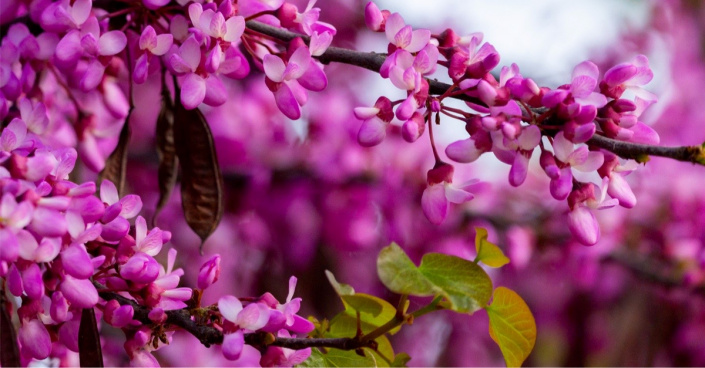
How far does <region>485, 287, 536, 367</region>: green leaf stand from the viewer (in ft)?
2.06

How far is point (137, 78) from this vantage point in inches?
25.2

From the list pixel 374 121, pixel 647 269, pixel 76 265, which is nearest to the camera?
pixel 76 265

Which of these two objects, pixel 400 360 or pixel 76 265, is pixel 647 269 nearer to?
pixel 400 360

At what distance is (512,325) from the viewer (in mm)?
632

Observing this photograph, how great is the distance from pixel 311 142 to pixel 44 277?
96cm

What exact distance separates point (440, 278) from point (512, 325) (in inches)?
3.8

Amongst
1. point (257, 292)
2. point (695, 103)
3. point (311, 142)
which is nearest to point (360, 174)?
point (311, 142)

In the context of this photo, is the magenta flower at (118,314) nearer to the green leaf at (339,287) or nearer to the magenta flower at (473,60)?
the green leaf at (339,287)

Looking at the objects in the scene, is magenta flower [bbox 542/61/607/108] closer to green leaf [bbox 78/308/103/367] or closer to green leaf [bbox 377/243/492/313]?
green leaf [bbox 377/243/492/313]

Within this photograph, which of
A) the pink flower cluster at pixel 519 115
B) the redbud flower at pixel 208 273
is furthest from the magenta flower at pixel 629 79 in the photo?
the redbud flower at pixel 208 273

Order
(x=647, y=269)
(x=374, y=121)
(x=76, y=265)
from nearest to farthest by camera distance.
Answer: (x=76, y=265) → (x=374, y=121) → (x=647, y=269)

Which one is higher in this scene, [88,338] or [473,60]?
[473,60]

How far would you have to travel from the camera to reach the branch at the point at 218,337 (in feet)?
1.80

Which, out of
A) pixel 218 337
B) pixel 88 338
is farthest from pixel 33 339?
pixel 218 337
